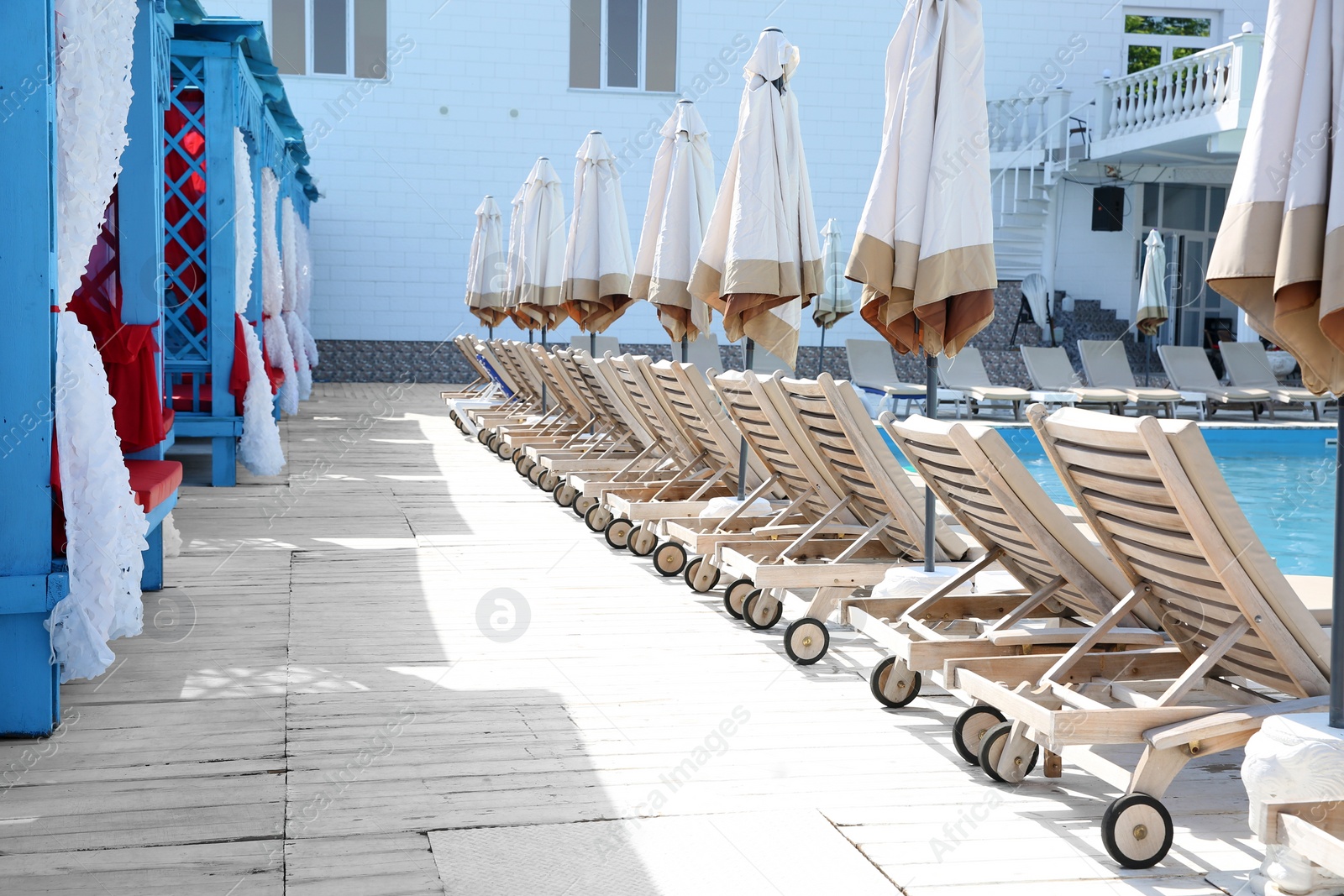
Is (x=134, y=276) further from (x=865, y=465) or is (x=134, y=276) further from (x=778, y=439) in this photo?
(x=865, y=465)

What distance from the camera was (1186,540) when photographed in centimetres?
234

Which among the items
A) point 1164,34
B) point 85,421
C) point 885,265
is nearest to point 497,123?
point 1164,34

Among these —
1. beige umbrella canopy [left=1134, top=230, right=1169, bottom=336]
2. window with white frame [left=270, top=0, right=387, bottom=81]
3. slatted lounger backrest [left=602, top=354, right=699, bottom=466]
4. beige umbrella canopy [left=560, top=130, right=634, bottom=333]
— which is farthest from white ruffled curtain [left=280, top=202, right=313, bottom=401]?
beige umbrella canopy [left=1134, top=230, right=1169, bottom=336]

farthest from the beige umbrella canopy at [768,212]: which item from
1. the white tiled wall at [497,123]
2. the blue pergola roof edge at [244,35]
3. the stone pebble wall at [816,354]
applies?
the white tiled wall at [497,123]

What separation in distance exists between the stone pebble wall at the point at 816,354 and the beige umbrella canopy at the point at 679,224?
10.4 metres

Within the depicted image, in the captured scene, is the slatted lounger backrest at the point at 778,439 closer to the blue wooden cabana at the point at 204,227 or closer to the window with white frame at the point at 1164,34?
the blue wooden cabana at the point at 204,227

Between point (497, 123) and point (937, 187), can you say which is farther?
point (497, 123)

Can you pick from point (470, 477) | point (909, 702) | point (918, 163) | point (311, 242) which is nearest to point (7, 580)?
point (909, 702)

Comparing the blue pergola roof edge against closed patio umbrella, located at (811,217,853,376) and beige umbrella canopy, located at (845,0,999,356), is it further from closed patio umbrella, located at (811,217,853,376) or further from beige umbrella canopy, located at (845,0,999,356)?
closed patio umbrella, located at (811,217,853,376)

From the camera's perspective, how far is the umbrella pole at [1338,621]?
6.61 ft

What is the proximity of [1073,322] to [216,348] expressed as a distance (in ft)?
46.3

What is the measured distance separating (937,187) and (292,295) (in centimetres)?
982

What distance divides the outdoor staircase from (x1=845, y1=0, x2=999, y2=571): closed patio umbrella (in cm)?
1434

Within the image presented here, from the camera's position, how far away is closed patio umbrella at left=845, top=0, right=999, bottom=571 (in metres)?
3.49
